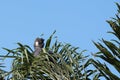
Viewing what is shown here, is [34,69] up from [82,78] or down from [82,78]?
up

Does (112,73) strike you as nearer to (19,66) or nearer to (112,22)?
(112,22)

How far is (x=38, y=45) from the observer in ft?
18.7

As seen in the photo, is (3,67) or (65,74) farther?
(3,67)

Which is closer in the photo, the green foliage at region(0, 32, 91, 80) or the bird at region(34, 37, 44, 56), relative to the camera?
the green foliage at region(0, 32, 91, 80)

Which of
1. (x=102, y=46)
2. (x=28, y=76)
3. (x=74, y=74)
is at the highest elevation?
(x=102, y=46)

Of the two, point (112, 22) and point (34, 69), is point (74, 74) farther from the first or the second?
point (112, 22)

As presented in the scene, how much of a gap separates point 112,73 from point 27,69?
1.29m

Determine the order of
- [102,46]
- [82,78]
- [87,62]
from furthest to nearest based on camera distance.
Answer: [102,46] < [87,62] < [82,78]

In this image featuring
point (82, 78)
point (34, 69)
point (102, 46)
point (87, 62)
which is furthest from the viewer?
point (102, 46)

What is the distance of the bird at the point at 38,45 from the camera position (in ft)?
18.3

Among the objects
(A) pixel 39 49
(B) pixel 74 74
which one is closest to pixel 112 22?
(A) pixel 39 49

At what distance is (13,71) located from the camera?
5.07 meters

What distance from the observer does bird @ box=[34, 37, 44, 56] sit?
18.3 feet

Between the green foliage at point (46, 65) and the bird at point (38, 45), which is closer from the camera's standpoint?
the green foliage at point (46, 65)
